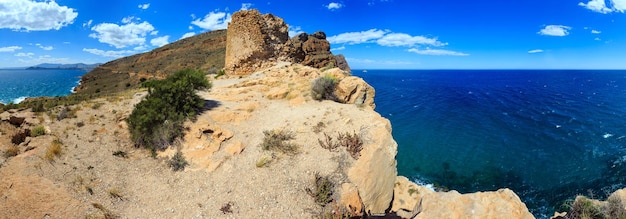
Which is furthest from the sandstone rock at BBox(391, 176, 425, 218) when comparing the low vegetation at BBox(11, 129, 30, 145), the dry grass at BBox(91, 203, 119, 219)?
the low vegetation at BBox(11, 129, 30, 145)

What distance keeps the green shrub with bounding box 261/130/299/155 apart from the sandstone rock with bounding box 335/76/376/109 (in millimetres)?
4150

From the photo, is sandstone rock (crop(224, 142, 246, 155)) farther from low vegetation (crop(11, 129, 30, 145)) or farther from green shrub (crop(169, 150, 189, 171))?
low vegetation (crop(11, 129, 30, 145))

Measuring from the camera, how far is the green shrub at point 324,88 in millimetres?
13289

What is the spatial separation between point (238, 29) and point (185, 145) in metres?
11.2

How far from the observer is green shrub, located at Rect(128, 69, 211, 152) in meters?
9.62

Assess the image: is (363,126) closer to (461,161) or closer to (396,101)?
(461,161)

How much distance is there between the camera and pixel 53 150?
824cm

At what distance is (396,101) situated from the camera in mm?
46406

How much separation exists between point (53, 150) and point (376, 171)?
9.29 m

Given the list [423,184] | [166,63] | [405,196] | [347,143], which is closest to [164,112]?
[347,143]

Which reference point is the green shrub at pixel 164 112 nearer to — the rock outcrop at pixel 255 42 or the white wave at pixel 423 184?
the rock outcrop at pixel 255 42

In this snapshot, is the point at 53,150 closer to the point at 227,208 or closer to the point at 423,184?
the point at 227,208

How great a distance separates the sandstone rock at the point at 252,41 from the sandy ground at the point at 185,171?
7.71m

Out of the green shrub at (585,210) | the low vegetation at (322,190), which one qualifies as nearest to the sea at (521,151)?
the green shrub at (585,210)
